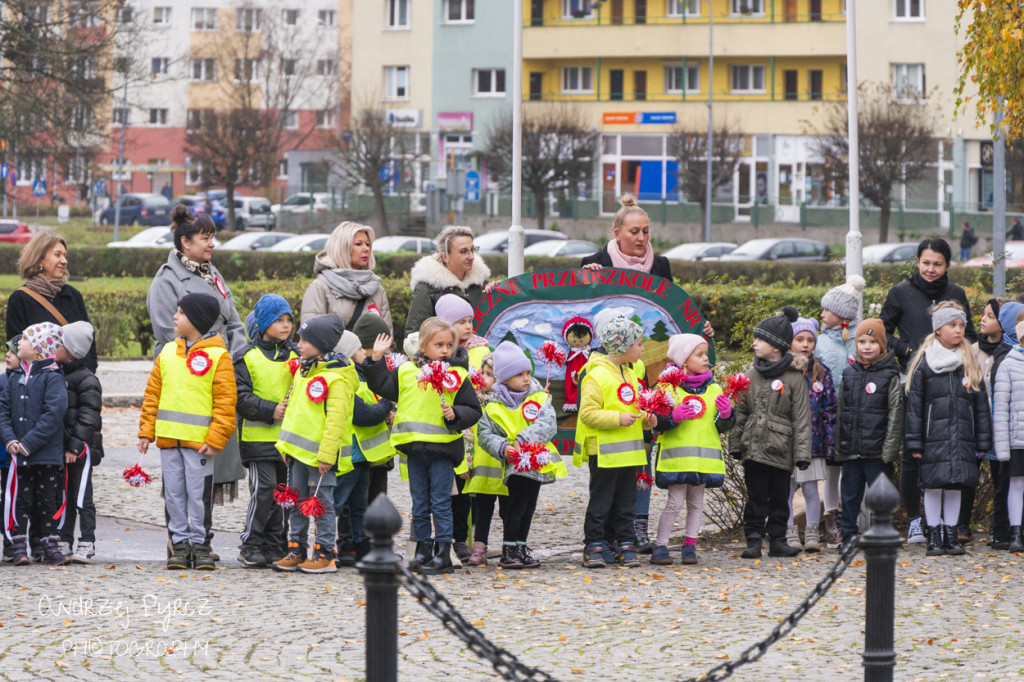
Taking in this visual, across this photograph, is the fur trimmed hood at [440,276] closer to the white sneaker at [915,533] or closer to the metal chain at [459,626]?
the white sneaker at [915,533]

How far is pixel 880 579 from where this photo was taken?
5.32 meters

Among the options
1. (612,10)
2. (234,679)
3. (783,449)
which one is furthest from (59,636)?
(612,10)

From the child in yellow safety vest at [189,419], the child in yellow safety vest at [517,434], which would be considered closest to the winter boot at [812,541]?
the child in yellow safety vest at [517,434]

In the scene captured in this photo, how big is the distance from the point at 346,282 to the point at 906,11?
184ft

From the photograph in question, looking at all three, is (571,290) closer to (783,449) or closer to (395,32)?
(783,449)

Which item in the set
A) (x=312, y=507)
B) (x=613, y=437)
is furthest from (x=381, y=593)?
(x=613, y=437)

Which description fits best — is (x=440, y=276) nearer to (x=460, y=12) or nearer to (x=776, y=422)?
(x=776, y=422)

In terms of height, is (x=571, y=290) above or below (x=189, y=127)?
below

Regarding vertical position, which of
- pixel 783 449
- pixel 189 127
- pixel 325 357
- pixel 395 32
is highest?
pixel 395 32

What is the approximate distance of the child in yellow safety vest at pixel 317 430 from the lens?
8.89 metres

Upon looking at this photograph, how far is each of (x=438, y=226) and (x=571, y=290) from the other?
170 ft

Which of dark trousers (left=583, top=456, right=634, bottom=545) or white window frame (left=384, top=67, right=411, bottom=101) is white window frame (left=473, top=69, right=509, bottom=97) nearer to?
white window frame (left=384, top=67, right=411, bottom=101)

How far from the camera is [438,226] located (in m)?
62.2

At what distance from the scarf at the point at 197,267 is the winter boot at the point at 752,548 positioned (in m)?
3.66
